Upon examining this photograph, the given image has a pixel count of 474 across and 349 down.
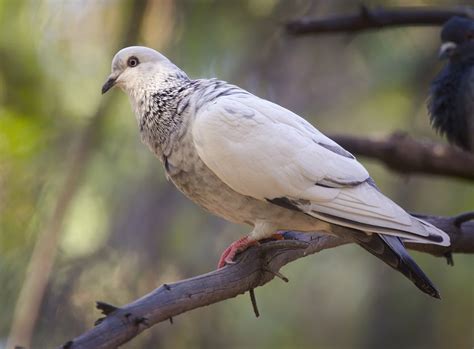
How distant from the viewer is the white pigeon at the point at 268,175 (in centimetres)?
297

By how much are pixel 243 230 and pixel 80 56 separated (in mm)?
1684

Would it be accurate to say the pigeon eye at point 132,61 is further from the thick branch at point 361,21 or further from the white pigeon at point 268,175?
the thick branch at point 361,21

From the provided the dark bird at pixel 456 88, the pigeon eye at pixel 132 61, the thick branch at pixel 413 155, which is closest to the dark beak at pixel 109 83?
the pigeon eye at pixel 132 61

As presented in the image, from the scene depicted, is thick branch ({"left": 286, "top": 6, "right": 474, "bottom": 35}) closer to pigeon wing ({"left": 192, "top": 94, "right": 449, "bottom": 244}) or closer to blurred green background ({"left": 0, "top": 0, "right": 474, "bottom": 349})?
blurred green background ({"left": 0, "top": 0, "right": 474, "bottom": 349})

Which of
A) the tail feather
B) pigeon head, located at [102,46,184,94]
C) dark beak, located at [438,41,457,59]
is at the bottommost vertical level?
the tail feather

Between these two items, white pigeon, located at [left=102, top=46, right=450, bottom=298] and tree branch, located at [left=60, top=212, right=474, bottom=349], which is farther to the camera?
white pigeon, located at [left=102, top=46, right=450, bottom=298]

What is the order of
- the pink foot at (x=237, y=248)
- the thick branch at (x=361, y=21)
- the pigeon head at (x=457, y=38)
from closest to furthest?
the pink foot at (x=237, y=248) → the thick branch at (x=361, y=21) → the pigeon head at (x=457, y=38)

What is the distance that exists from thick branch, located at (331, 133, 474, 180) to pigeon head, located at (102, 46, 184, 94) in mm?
2082

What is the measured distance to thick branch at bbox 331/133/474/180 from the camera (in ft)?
17.7

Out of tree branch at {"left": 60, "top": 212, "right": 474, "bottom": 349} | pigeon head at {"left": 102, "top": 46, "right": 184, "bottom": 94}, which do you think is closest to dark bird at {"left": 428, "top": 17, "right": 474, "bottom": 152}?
tree branch at {"left": 60, "top": 212, "right": 474, "bottom": 349}

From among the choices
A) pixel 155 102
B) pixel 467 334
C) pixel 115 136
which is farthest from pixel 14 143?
pixel 467 334

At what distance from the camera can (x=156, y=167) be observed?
5.55 m

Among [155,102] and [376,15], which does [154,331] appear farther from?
[376,15]

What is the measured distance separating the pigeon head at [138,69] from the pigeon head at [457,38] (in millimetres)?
2497
